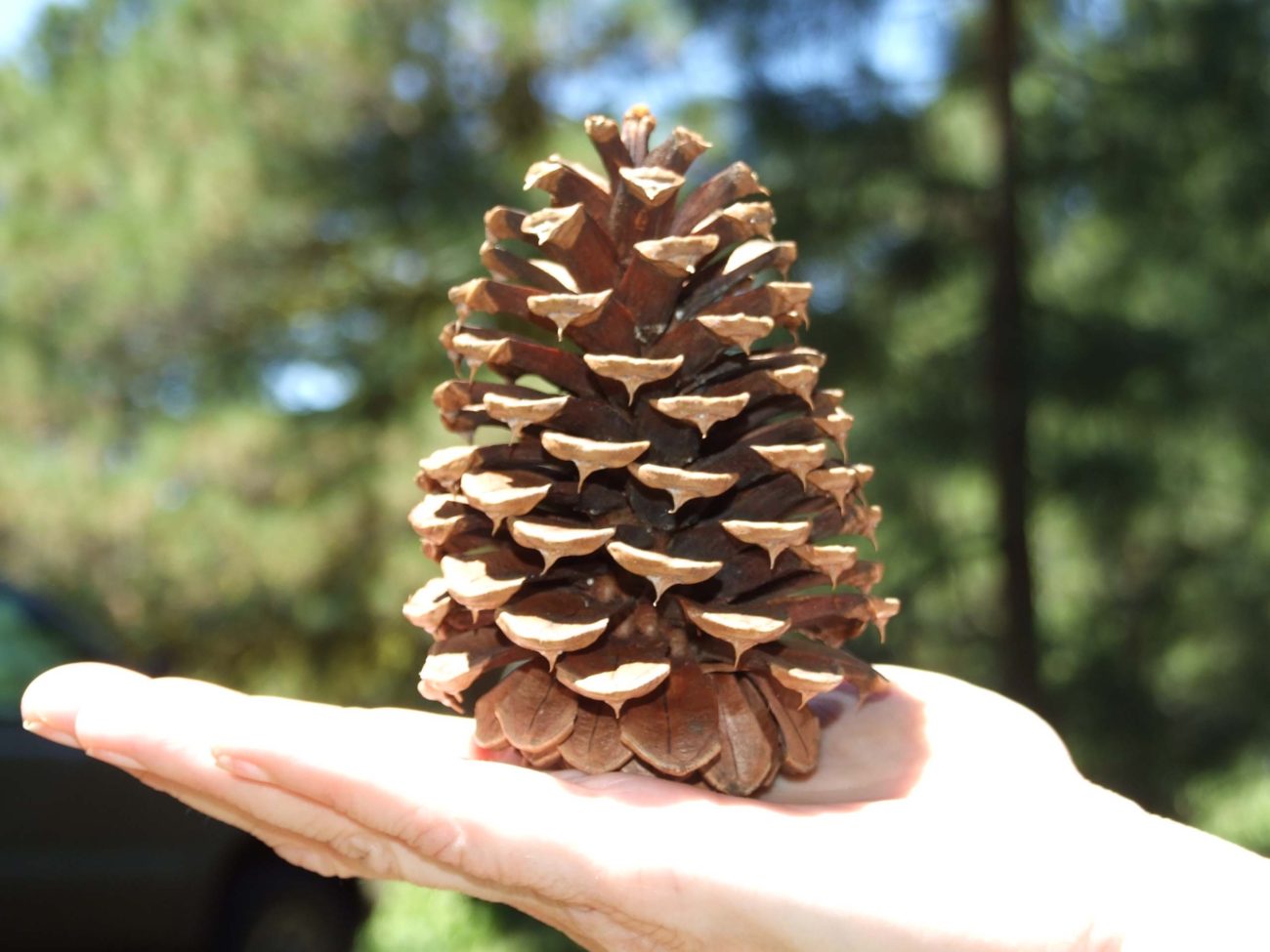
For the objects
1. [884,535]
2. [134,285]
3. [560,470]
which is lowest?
[884,535]

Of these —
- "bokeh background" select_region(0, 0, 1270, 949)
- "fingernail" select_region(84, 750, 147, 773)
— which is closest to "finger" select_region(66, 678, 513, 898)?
"fingernail" select_region(84, 750, 147, 773)

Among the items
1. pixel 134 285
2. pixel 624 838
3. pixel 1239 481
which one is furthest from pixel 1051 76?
pixel 134 285

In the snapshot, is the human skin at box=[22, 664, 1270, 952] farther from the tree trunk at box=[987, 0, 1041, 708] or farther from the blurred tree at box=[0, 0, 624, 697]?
the blurred tree at box=[0, 0, 624, 697]

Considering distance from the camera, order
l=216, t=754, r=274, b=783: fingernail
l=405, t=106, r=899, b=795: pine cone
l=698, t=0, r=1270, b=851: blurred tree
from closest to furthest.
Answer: l=216, t=754, r=274, b=783: fingernail → l=405, t=106, r=899, b=795: pine cone → l=698, t=0, r=1270, b=851: blurred tree

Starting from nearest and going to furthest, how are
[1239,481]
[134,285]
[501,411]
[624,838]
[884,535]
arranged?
[624,838] → [501,411] → [884,535] → [1239,481] → [134,285]

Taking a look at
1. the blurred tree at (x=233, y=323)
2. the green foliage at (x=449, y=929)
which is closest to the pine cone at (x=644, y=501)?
the green foliage at (x=449, y=929)

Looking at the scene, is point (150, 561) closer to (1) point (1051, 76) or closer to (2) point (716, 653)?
(1) point (1051, 76)

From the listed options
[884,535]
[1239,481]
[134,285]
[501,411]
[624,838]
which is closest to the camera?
[624,838]

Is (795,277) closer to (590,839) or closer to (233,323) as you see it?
(590,839)
